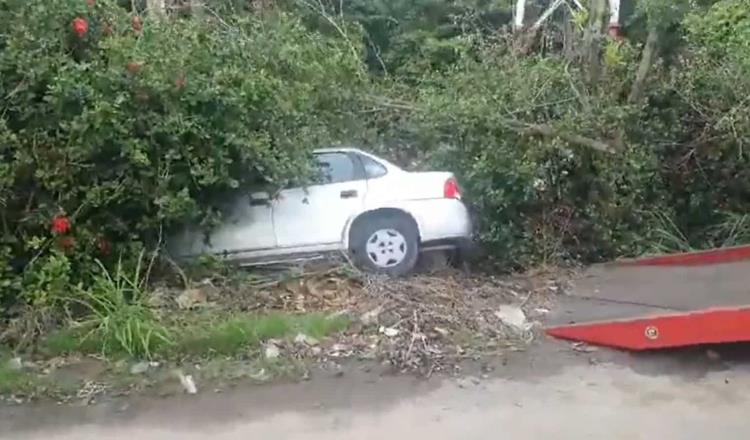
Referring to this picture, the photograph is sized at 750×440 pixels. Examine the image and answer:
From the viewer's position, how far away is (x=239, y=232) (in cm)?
938

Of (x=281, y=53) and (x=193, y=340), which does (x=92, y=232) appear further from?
(x=281, y=53)

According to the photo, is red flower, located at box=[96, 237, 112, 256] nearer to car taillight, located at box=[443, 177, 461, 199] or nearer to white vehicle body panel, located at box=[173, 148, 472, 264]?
white vehicle body panel, located at box=[173, 148, 472, 264]

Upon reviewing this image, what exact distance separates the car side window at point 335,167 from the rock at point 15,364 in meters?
3.06

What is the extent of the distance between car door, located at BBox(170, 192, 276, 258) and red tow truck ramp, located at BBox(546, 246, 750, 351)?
2.56 meters

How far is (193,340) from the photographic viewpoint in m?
7.86

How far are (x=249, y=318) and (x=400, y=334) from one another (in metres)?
1.18

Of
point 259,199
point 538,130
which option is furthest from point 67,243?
point 538,130

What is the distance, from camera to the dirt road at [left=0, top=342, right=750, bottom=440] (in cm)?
657

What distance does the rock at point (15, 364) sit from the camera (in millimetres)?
Result: 7625

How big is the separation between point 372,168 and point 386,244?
707mm

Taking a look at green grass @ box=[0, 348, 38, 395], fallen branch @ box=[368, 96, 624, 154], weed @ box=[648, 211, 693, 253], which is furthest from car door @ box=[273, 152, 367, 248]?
weed @ box=[648, 211, 693, 253]

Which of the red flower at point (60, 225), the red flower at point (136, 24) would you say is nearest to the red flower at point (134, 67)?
the red flower at point (136, 24)

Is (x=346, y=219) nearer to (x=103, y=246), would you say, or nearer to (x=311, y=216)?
(x=311, y=216)

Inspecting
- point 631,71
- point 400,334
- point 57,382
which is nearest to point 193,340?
point 57,382
